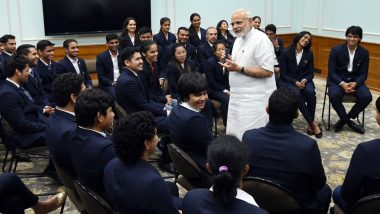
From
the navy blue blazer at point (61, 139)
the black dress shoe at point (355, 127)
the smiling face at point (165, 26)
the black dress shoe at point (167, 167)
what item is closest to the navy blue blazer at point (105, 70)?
the smiling face at point (165, 26)

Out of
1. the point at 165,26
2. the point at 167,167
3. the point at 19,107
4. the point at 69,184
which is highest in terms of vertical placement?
the point at 165,26

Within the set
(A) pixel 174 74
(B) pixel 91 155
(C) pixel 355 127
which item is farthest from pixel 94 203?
(C) pixel 355 127

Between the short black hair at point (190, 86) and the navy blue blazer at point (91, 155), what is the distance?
0.74 m

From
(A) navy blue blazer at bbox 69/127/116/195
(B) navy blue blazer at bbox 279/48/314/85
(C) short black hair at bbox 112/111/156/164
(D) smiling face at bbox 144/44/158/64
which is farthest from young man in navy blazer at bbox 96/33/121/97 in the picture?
(C) short black hair at bbox 112/111/156/164

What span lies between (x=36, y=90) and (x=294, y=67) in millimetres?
3146

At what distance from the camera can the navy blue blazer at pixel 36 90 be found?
4301mm

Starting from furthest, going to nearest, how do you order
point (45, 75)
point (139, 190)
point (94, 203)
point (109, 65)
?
point (109, 65), point (45, 75), point (94, 203), point (139, 190)

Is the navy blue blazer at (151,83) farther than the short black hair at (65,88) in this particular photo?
Yes

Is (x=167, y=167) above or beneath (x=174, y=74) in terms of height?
beneath

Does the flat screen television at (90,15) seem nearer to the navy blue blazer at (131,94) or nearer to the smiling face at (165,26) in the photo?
the smiling face at (165,26)

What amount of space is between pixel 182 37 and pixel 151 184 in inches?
185

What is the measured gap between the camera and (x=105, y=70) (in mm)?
5660

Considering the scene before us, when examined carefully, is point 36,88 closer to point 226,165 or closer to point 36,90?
point 36,90

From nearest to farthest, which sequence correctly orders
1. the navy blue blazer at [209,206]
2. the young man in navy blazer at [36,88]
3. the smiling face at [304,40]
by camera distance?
the navy blue blazer at [209,206]
the young man in navy blazer at [36,88]
the smiling face at [304,40]
